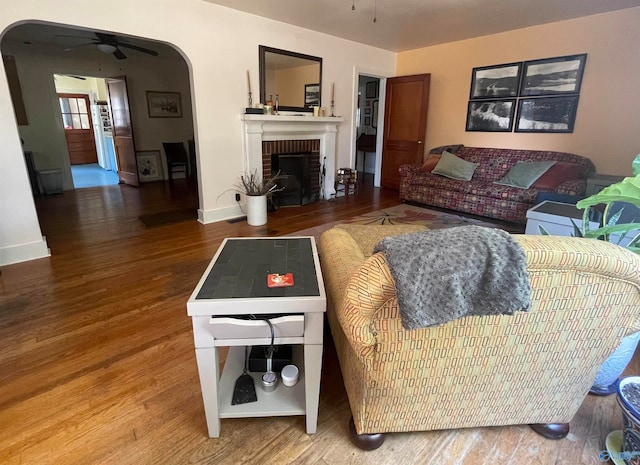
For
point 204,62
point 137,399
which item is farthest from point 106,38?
point 137,399

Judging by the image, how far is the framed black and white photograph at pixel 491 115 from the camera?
4.55 meters

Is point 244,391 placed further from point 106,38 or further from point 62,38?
point 62,38

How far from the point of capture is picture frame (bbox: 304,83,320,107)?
4624mm

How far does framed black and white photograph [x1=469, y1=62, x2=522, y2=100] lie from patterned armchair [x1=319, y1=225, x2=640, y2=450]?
4.41m

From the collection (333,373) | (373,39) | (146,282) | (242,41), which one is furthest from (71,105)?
(333,373)

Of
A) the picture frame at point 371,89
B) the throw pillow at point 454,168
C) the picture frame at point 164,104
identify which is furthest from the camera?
the picture frame at point 371,89

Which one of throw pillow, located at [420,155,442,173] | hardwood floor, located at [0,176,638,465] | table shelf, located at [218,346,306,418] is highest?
throw pillow, located at [420,155,442,173]

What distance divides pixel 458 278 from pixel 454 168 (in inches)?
165

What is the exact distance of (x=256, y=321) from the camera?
110 cm

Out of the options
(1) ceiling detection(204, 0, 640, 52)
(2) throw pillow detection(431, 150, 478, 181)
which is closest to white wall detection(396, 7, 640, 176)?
(1) ceiling detection(204, 0, 640, 52)

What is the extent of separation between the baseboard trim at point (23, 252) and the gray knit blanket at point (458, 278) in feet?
11.0

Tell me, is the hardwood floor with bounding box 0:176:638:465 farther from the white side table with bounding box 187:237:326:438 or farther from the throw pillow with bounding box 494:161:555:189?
the throw pillow with bounding box 494:161:555:189

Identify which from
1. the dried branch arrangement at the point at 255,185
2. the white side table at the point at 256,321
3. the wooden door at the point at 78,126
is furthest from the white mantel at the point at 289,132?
the wooden door at the point at 78,126

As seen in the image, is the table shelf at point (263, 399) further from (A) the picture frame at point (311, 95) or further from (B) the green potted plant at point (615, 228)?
(A) the picture frame at point (311, 95)
